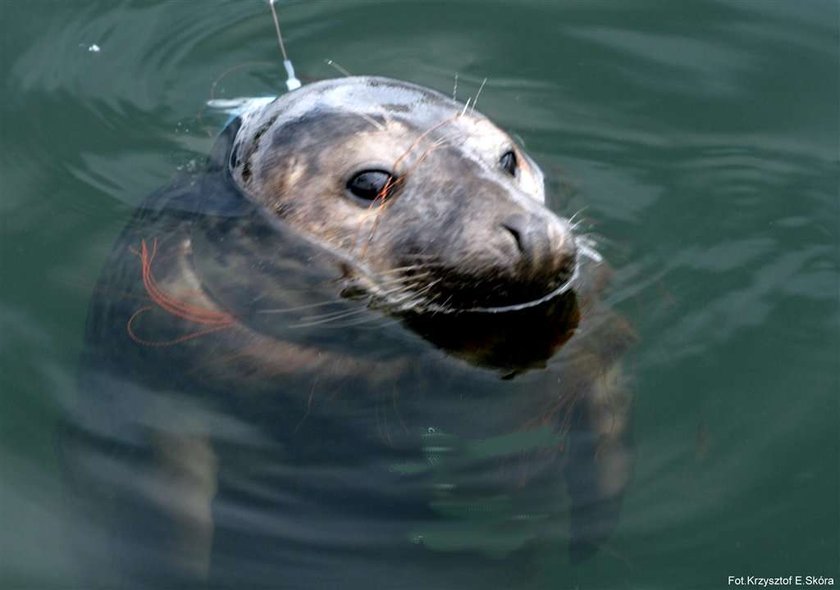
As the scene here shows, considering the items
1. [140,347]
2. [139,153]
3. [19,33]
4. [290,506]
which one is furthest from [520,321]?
[19,33]

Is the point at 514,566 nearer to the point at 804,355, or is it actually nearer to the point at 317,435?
the point at 317,435

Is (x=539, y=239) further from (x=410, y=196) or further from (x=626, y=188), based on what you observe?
(x=626, y=188)

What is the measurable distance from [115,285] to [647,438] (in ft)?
6.24

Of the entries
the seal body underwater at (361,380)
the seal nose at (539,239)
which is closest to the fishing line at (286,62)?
the seal body underwater at (361,380)

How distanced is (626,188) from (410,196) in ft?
4.77

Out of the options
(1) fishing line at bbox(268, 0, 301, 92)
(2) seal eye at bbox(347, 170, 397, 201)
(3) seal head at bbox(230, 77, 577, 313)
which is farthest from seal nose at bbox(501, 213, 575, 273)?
(1) fishing line at bbox(268, 0, 301, 92)

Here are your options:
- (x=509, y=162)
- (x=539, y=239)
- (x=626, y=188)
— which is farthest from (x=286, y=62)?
(x=539, y=239)

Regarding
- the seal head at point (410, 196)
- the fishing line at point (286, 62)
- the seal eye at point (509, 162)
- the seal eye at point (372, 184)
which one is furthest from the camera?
the fishing line at point (286, 62)

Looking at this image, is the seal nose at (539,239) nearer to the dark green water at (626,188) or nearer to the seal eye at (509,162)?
the seal eye at (509,162)

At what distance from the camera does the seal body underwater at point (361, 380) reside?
4.11 meters

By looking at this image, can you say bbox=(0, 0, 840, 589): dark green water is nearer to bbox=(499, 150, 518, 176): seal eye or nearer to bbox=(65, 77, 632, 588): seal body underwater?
bbox=(65, 77, 632, 588): seal body underwater

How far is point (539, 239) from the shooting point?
4.09 metres

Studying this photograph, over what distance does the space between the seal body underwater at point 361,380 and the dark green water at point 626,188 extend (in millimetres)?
177

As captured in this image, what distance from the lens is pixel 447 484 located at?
13.9 ft
